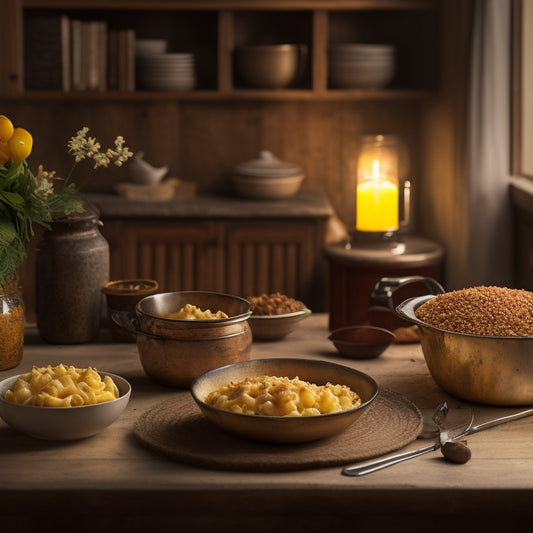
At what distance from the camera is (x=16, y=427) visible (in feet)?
4.11

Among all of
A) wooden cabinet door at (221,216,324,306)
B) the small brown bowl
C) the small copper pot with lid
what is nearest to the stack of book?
the small copper pot with lid

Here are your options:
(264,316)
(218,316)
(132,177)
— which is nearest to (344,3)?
(132,177)

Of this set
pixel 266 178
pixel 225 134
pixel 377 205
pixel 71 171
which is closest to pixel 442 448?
pixel 71 171

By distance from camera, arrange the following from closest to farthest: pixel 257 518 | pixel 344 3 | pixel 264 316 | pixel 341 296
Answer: pixel 257 518
pixel 264 316
pixel 341 296
pixel 344 3

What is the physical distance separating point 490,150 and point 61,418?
235cm

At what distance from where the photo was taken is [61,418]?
3.99 ft

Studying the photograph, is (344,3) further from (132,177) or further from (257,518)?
(257,518)

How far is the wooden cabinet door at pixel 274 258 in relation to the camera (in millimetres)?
3615

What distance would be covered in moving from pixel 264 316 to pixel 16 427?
2.19ft

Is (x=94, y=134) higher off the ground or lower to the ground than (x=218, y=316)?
higher

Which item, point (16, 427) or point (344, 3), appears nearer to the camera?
point (16, 427)

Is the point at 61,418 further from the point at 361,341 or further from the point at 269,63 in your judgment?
the point at 269,63

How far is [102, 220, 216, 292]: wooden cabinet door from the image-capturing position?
360cm

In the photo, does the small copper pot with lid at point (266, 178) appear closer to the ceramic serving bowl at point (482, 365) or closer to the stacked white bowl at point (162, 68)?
the stacked white bowl at point (162, 68)
